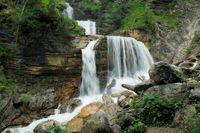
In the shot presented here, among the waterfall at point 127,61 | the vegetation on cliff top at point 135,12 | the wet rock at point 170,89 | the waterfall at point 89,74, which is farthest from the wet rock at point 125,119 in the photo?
the vegetation on cliff top at point 135,12

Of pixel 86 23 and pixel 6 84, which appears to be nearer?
pixel 6 84

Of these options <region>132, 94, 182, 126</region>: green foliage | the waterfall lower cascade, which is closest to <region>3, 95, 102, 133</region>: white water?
the waterfall lower cascade

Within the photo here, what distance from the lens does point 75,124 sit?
58.4 feet

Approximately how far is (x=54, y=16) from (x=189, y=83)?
390 inches

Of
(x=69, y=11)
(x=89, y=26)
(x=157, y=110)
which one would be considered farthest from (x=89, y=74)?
(x=157, y=110)

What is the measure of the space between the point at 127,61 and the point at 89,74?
3.25 m

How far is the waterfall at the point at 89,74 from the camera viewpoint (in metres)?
22.6

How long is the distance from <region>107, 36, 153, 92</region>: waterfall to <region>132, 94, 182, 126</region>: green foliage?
959 cm

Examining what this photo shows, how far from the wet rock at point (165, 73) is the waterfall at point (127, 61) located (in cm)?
853

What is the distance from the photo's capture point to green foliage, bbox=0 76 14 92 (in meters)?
19.2

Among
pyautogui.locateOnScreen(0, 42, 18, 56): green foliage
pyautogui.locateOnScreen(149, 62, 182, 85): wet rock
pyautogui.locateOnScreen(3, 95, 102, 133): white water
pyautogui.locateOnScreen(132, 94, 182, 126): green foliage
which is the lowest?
pyautogui.locateOnScreen(3, 95, 102, 133): white water

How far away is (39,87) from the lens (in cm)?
2066

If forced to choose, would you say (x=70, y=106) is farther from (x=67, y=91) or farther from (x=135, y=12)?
(x=135, y=12)

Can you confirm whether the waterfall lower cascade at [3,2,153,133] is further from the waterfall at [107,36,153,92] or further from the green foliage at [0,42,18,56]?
the green foliage at [0,42,18,56]
